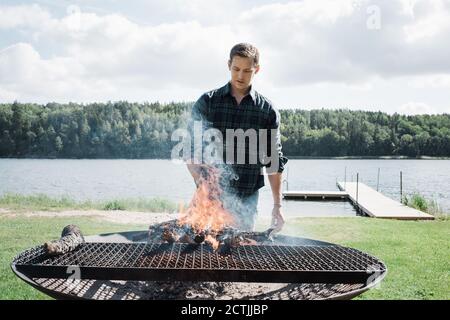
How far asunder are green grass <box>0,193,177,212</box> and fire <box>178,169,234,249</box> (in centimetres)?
886

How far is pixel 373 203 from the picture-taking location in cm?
1480

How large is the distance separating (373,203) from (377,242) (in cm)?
777

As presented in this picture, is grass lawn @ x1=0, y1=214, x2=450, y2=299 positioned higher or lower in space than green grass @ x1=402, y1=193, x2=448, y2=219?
higher

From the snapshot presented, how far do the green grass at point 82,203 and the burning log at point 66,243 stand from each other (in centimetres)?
874

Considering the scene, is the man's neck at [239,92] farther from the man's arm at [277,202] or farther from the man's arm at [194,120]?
the man's arm at [277,202]

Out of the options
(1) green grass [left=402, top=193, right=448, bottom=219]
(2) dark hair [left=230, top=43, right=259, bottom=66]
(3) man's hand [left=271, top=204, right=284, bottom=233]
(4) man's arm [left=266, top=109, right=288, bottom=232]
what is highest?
(2) dark hair [left=230, top=43, right=259, bottom=66]

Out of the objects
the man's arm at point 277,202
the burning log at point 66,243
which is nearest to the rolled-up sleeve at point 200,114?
the man's arm at point 277,202

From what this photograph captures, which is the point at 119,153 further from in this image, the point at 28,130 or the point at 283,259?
the point at 283,259

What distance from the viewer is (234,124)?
3285 millimetres

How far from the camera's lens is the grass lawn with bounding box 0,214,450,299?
4.99 m

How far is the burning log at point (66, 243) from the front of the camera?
268 centimetres

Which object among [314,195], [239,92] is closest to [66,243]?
[239,92]

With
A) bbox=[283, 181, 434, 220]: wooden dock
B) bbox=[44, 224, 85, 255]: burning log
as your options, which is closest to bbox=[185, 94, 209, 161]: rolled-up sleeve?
bbox=[44, 224, 85, 255]: burning log

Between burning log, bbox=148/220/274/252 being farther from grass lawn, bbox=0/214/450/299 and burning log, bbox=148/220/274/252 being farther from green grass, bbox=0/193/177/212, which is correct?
green grass, bbox=0/193/177/212
